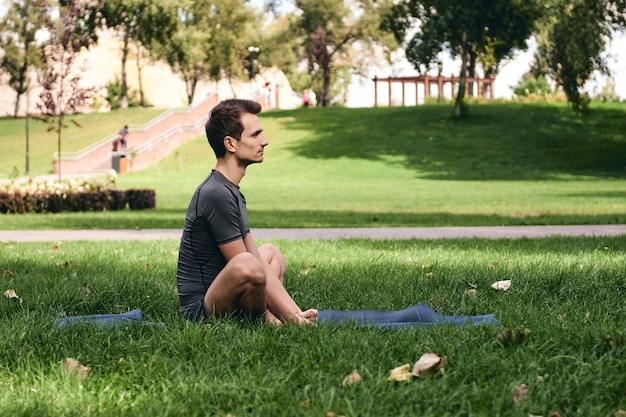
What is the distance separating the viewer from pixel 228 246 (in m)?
5.29

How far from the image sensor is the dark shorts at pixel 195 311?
5414 mm

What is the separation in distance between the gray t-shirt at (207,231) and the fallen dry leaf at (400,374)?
1494 millimetres

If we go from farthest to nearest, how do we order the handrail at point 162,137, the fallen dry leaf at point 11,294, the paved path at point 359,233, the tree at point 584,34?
1. the handrail at point 162,137
2. the tree at point 584,34
3. the paved path at point 359,233
4. the fallen dry leaf at point 11,294

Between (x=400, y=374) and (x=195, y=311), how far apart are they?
5.71ft

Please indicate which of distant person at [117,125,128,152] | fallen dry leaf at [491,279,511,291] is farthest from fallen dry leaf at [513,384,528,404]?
distant person at [117,125,128,152]

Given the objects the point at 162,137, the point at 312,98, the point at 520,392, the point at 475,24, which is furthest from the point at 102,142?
the point at 520,392

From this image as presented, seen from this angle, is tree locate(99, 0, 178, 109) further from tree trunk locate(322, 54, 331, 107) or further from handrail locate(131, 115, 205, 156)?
tree trunk locate(322, 54, 331, 107)

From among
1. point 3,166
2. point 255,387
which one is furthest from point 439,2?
point 255,387

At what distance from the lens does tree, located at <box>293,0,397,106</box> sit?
6962 centimetres

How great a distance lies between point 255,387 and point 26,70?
6489 centimetres

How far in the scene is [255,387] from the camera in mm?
3961

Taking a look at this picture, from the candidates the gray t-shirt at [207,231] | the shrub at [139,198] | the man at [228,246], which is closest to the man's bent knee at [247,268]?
the man at [228,246]

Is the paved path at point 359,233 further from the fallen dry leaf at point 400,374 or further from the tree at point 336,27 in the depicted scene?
the tree at point 336,27

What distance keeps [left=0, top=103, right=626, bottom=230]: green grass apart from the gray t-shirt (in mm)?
11091
